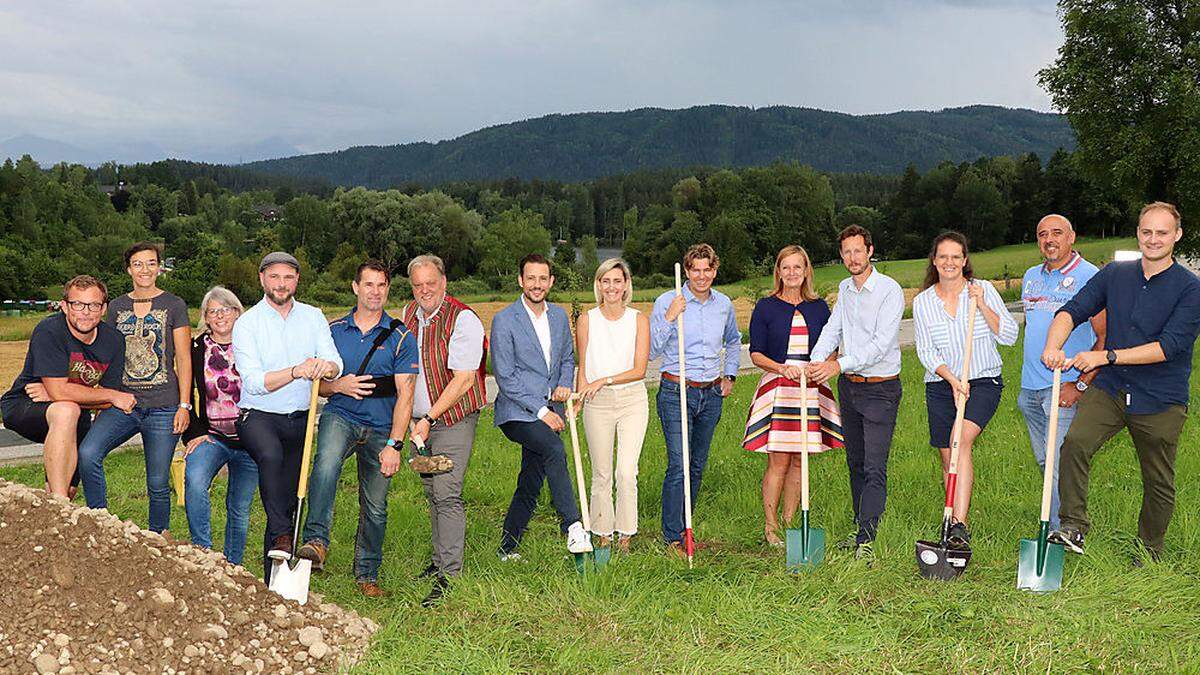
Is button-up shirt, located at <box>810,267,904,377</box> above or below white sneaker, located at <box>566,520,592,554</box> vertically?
above

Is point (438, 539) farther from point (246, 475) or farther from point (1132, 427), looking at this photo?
point (1132, 427)

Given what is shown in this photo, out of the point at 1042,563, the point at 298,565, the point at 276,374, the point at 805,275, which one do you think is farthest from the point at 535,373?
the point at 1042,563

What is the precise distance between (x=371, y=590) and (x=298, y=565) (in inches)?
32.0

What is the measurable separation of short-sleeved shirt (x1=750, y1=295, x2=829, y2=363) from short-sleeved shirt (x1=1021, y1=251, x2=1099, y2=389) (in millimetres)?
1428

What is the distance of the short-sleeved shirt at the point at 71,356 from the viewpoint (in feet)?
20.7

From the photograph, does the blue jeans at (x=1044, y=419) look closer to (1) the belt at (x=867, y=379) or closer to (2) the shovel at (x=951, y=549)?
(2) the shovel at (x=951, y=549)

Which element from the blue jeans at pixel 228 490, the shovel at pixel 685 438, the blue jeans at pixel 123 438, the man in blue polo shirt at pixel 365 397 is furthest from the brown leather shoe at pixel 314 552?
the shovel at pixel 685 438

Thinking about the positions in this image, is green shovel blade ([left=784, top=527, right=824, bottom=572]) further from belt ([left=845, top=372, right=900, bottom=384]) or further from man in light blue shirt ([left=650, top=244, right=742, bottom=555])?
belt ([left=845, top=372, right=900, bottom=384])

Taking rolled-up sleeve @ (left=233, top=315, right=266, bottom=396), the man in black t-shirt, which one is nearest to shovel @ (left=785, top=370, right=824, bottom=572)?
rolled-up sleeve @ (left=233, top=315, right=266, bottom=396)

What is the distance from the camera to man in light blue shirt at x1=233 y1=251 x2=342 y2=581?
584 centimetres

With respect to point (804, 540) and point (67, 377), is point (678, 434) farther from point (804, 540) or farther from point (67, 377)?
point (67, 377)

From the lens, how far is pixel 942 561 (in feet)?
19.6

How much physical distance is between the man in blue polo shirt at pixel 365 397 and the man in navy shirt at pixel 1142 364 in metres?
4.15

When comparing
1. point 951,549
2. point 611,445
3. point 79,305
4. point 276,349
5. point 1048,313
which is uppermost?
point 79,305
